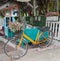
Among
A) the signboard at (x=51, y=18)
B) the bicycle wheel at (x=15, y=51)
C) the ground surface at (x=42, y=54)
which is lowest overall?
the ground surface at (x=42, y=54)

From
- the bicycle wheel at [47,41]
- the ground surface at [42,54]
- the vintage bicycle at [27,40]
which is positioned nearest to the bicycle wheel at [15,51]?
the vintage bicycle at [27,40]

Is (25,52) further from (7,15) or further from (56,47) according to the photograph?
(7,15)

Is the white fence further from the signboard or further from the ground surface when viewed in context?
the ground surface

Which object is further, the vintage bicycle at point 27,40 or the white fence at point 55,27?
the white fence at point 55,27

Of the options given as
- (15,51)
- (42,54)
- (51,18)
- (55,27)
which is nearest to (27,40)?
(15,51)

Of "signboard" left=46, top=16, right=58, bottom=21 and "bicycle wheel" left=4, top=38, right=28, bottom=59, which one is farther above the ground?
"signboard" left=46, top=16, right=58, bottom=21

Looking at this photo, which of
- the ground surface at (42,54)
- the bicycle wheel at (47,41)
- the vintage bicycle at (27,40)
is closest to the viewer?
the ground surface at (42,54)

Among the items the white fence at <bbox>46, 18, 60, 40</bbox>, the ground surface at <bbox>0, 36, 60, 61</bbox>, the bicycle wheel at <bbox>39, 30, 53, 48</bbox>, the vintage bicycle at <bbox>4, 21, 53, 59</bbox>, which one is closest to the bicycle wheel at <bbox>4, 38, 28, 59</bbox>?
the vintage bicycle at <bbox>4, 21, 53, 59</bbox>

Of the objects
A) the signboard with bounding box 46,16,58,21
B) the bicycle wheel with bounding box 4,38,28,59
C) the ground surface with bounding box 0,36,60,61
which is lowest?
the ground surface with bounding box 0,36,60,61

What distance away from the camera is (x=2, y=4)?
10562 millimetres

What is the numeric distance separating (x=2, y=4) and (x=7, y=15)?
908 mm

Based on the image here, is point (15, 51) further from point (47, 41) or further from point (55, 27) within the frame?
point (55, 27)

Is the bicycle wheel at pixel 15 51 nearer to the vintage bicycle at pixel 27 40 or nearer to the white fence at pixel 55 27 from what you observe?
the vintage bicycle at pixel 27 40

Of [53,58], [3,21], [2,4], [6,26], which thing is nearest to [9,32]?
[6,26]
